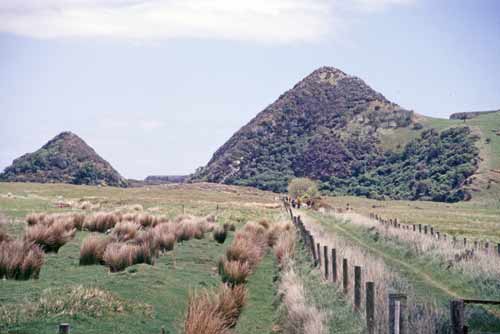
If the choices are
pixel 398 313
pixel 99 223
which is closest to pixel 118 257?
pixel 398 313

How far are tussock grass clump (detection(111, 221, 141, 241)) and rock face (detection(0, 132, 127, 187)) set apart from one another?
10705 centimetres

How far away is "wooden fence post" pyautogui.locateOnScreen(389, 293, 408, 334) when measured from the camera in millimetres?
8383

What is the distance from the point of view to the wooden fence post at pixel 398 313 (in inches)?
330

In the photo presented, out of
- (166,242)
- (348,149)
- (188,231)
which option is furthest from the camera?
(348,149)

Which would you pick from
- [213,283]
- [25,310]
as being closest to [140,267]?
[213,283]

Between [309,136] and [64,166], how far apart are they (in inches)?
2505

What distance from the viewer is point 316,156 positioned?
160 m

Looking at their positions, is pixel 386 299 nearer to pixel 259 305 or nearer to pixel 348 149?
pixel 259 305

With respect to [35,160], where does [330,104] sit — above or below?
above

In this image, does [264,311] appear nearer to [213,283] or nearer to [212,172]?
[213,283]

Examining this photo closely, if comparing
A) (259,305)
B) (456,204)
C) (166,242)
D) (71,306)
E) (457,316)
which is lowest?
(259,305)

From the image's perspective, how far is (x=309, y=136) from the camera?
572ft

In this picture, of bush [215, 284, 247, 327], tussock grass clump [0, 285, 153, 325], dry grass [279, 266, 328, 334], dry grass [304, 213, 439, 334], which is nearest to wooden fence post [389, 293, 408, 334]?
dry grass [304, 213, 439, 334]

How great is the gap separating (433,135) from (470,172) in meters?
30.9
